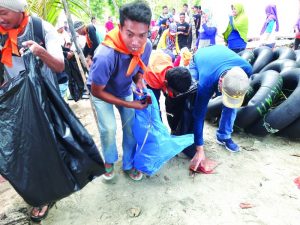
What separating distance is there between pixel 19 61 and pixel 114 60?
600mm

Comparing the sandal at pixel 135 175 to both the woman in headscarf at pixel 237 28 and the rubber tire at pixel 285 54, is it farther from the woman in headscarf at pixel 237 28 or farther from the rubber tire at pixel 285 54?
the woman in headscarf at pixel 237 28

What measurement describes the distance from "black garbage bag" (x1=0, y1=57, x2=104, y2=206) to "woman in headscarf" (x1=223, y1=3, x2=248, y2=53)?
395 cm

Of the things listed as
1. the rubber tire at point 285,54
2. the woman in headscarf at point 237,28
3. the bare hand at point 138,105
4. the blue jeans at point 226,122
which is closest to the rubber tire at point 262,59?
the rubber tire at point 285,54

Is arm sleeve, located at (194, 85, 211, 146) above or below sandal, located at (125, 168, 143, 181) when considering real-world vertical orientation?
above

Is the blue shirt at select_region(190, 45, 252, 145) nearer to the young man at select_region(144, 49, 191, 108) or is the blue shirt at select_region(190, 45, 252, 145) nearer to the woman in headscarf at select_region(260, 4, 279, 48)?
the young man at select_region(144, 49, 191, 108)

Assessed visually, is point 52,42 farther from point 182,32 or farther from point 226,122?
point 182,32

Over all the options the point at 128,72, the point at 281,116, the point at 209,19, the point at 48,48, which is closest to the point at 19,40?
the point at 48,48

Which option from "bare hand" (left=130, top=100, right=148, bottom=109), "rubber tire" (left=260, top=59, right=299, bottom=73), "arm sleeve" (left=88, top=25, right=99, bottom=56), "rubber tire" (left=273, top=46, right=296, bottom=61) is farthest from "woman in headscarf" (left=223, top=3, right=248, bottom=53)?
"bare hand" (left=130, top=100, right=148, bottom=109)

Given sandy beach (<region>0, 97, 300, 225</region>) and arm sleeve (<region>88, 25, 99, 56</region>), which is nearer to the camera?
sandy beach (<region>0, 97, 300, 225</region>)

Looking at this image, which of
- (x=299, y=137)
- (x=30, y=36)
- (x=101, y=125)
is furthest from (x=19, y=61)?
(x=299, y=137)

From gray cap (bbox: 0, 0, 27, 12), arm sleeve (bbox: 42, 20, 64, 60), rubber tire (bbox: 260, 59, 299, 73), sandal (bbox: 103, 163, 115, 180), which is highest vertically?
gray cap (bbox: 0, 0, 27, 12)

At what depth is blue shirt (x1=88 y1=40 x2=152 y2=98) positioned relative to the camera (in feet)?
5.76

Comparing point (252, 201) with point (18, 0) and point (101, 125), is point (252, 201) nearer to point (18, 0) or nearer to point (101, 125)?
point (101, 125)

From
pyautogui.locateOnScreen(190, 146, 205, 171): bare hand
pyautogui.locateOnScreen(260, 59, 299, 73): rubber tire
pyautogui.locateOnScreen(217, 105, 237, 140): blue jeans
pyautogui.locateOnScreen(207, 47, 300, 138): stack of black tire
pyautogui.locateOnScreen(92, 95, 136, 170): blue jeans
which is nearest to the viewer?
pyautogui.locateOnScreen(92, 95, 136, 170): blue jeans
